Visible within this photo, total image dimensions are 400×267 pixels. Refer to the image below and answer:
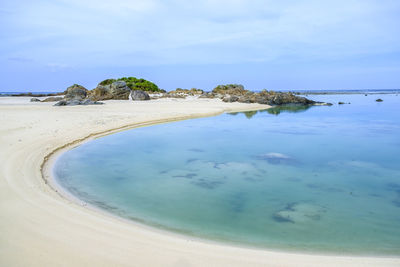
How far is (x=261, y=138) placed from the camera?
15586 millimetres

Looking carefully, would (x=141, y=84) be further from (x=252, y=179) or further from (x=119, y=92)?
(x=252, y=179)

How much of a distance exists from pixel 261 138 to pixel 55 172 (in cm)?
1001

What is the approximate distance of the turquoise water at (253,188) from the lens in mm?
5277

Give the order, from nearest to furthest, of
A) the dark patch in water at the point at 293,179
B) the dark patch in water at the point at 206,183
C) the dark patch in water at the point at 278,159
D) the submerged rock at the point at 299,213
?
the submerged rock at the point at 299,213 < the dark patch in water at the point at 206,183 < the dark patch in water at the point at 293,179 < the dark patch in water at the point at 278,159

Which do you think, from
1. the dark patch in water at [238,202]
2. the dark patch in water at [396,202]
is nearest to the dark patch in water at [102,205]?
the dark patch in water at [238,202]

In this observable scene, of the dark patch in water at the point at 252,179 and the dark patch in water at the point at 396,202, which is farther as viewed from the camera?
the dark patch in water at the point at 252,179

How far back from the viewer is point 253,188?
771 centimetres

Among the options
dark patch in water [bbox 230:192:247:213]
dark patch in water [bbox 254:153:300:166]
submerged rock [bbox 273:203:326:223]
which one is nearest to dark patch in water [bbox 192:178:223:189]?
dark patch in water [bbox 230:192:247:213]

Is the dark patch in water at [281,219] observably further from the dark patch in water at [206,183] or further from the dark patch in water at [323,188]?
the dark patch in water at [323,188]

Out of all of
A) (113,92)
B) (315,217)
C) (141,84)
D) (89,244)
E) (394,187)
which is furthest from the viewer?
(141,84)

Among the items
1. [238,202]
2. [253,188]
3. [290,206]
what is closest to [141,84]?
[253,188]

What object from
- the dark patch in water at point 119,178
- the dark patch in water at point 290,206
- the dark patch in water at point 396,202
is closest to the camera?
the dark patch in water at point 290,206

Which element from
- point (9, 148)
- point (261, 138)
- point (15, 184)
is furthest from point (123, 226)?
point (261, 138)

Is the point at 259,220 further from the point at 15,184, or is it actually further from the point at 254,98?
the point at 254,98
